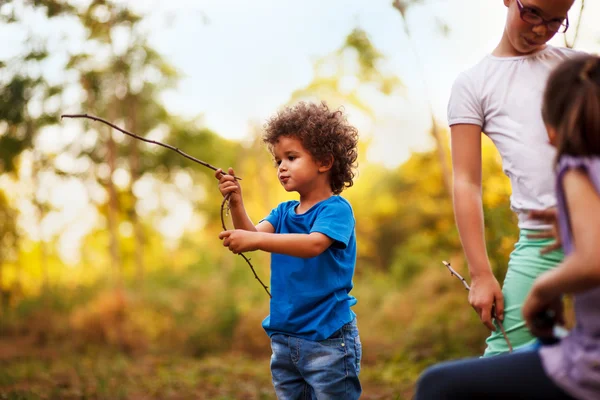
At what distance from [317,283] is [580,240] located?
4.18 ft

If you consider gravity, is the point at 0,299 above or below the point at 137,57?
below

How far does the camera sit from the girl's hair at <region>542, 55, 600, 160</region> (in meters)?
1.45

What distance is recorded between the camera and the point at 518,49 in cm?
197

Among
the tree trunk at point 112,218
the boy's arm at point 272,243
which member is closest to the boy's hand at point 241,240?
the boy's arm at point 272,243

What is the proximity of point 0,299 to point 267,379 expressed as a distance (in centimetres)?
780

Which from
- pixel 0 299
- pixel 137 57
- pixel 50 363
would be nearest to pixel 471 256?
pixel 50 363

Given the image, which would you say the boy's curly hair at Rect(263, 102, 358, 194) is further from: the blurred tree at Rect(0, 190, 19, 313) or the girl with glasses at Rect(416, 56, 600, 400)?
the blurred tree at Rect(0, 190, 19, 313)

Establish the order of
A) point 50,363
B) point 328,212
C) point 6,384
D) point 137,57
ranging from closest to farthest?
point 328,212 → point 6,384 → point 50,363 → point 137,57

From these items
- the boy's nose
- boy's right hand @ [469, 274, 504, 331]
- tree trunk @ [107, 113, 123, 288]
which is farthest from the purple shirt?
tree trunk @ [107, 113, 123, 288]

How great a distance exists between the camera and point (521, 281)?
182 cm

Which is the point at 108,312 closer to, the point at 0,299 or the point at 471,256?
the point at 0,299

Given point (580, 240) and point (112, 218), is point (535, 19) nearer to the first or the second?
point (580, 240)

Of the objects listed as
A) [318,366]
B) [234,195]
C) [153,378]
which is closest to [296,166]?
[234,195]

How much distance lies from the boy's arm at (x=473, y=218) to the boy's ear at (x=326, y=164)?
0.72 metres
